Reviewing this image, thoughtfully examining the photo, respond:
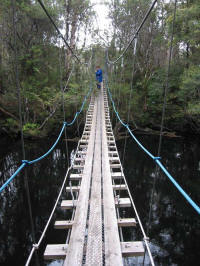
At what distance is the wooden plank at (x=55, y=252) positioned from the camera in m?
1.21

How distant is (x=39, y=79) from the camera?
7.16 m

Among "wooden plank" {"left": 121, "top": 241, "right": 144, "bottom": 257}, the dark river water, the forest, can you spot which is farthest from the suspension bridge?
the forest

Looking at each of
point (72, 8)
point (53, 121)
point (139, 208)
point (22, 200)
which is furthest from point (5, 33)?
point (139, 208)

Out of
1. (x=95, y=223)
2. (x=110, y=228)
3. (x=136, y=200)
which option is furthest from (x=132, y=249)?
(x=136, y=200)

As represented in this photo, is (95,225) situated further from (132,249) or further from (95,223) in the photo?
(132,249)

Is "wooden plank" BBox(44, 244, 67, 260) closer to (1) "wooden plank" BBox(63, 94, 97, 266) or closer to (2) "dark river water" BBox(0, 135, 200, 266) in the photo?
(1) "wooden plank" BBox(63, 94, 97, 266)

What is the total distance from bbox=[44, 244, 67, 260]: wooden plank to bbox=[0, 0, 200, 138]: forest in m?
5.13

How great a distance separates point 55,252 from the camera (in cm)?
123

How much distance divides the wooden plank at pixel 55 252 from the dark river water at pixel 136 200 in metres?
2.23

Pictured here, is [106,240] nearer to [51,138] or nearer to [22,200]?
[22,200]

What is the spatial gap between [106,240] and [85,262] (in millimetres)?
206

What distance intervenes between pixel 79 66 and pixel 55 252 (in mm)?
6684

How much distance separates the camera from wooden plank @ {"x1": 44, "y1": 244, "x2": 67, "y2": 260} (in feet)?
3.98

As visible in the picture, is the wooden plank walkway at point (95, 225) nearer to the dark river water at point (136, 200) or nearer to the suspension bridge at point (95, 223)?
the suspension bridge at point (95, 223)
